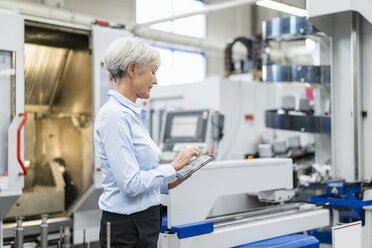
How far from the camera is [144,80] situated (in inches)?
59.9

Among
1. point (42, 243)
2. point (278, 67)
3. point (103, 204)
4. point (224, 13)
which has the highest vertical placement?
point (224, 13)

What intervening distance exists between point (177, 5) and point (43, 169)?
3.95 m

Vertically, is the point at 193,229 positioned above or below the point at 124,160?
below

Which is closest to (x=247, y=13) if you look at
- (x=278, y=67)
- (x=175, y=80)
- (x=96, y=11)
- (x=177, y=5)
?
(x=175, y=80)

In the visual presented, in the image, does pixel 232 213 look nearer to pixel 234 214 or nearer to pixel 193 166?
pixel 234 214

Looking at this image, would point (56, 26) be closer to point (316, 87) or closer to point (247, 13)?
point (316, 87)

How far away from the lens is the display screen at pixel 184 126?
4.25 m

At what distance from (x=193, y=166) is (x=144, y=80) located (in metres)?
0.36

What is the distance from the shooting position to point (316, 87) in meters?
3.70

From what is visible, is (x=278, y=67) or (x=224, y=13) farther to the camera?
(x=224, y=13)

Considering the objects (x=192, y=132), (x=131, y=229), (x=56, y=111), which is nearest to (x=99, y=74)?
(x=56, y=111)

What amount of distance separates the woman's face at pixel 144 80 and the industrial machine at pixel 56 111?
5.25ft

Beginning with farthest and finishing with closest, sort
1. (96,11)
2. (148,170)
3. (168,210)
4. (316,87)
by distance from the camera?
(96,11)
(316,87)
(168,210)
(148,170)

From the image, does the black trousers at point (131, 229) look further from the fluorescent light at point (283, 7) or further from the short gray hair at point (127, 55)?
the fluorescent light at point (283, 7)
